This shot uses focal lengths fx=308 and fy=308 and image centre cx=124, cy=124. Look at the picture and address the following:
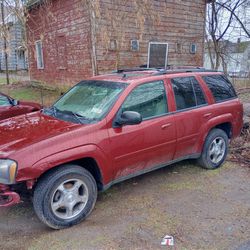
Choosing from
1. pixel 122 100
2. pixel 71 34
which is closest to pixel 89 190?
pixel 122 100

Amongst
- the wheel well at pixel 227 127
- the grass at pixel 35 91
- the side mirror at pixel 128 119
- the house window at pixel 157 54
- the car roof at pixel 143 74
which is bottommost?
the wheel well at pixel 227 127

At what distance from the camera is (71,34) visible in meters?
12.8

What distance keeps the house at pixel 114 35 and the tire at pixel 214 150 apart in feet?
20.1

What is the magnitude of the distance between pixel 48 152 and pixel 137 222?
135cm

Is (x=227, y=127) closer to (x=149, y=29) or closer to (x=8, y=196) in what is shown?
(x=8, y=196)

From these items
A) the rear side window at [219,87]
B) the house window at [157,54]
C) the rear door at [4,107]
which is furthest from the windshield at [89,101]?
the house window at [157,54]

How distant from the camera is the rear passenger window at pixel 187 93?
4.59 metres

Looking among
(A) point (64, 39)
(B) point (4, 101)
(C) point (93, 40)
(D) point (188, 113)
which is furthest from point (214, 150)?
(A) point (64, 39)

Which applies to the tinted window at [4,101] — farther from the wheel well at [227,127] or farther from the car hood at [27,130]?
the wheel well at [227,127]

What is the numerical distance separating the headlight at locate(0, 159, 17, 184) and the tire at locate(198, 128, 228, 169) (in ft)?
10.2

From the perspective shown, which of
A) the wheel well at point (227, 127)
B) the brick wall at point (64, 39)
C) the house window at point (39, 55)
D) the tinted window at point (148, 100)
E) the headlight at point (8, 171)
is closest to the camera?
the headlight at point (8, 171)

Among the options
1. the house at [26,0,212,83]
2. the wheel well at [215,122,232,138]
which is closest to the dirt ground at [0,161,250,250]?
the wheel well at [215,122,232,138]

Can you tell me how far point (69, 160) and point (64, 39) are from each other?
11.0 metres

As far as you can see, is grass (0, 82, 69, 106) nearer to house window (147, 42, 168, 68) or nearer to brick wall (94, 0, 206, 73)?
brick wall (94, 0, 206, 73)
